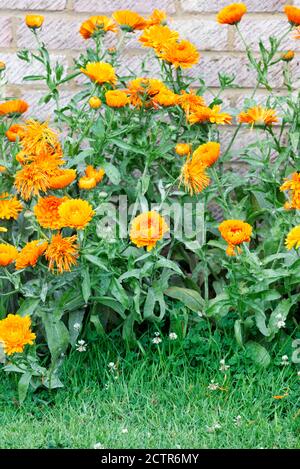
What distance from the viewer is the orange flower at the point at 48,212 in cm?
344

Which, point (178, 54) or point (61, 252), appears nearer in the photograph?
point (61, 252)

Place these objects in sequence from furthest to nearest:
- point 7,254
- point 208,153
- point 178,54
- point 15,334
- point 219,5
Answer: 1. point 219,5
2. point 178,54
3. point 208,153
4. point 7,254
5. point 15,334

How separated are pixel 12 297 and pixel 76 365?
427 mm

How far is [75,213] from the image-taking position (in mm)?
3350

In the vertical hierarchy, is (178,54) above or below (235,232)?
above

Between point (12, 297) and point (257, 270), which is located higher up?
point (257, 270)

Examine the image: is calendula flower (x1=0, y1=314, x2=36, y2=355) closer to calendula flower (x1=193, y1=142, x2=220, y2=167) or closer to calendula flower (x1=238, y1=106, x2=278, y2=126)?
calendula flower (x1=193, y1=142, x2=220, y2=167)

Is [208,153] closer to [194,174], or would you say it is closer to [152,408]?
[194,174]

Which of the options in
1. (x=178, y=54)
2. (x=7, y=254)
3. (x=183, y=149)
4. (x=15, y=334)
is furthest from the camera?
(x=178, y=54)

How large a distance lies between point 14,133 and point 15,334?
2.96 feet

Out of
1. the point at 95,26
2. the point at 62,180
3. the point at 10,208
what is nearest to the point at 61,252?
the point at 62,180
